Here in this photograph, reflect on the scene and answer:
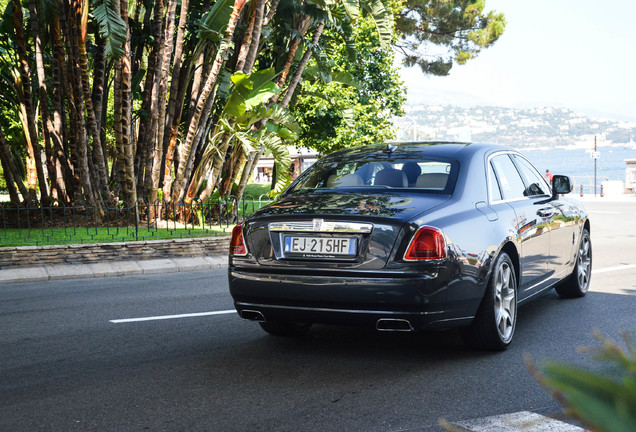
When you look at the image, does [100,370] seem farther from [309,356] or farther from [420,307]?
[420,307]

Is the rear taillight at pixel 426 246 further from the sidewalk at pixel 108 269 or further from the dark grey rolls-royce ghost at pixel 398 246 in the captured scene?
the sidewalk at pixel 108 269

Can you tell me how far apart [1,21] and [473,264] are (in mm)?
13989

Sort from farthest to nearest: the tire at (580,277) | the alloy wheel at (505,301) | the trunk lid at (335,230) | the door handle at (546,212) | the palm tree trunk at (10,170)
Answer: the palm tree trunk at (10,170) → the tire at (580,277) → the door handle at (546,212) → the alloy wheel at (505,301) → the trunk lid at (335,230)

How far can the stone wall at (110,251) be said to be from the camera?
11367mm

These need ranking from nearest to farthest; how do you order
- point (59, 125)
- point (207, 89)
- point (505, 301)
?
1. point (505, 301)
2. point (207, 89)
3. point (59, 125)

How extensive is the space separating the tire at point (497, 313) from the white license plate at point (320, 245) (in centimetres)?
117

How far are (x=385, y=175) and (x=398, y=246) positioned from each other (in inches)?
47.4

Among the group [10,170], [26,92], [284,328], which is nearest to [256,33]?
[26,92]

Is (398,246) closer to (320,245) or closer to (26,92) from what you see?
(320,245)

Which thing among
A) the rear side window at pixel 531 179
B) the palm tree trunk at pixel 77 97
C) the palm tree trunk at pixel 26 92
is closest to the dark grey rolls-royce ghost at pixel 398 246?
the rear side window at pixel 531 179

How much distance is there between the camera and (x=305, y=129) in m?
25.2

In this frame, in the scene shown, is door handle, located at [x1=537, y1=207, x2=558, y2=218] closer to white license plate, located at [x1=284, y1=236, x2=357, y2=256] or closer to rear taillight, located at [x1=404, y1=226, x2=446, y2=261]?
rear taillight, located at [x1=404, y1=226, x2=446, y2=261]

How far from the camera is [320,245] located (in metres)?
4.98

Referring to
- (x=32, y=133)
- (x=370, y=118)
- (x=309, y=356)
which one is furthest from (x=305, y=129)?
(x=309, y=356)
